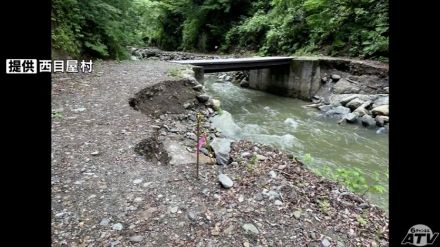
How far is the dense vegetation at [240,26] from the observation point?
9.04 metres

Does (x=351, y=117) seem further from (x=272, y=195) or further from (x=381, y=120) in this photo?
(x=272, y=195)

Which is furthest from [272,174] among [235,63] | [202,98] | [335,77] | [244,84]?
[244,84]

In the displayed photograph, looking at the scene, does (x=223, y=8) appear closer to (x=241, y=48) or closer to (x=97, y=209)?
(x=241, y=48)

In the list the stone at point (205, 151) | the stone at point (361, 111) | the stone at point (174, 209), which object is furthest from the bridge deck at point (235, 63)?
the stone at point (174, 209)

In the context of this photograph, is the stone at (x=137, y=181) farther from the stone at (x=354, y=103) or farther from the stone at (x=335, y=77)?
the stone at (x=335, y=77)

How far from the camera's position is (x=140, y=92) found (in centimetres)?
616

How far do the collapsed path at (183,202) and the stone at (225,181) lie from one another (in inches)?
2.0

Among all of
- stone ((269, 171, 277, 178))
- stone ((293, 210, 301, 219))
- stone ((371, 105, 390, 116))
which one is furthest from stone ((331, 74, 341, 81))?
stone ((293, 210, 301, 219))

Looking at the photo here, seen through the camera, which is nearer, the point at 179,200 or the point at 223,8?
the point at 179,200

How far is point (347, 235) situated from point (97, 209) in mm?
2049

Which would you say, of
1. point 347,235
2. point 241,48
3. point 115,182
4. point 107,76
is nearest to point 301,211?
point 347,235

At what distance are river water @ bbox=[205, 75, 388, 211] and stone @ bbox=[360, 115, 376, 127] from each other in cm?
17

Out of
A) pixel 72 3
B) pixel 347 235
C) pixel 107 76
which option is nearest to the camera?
pixel 347 235
